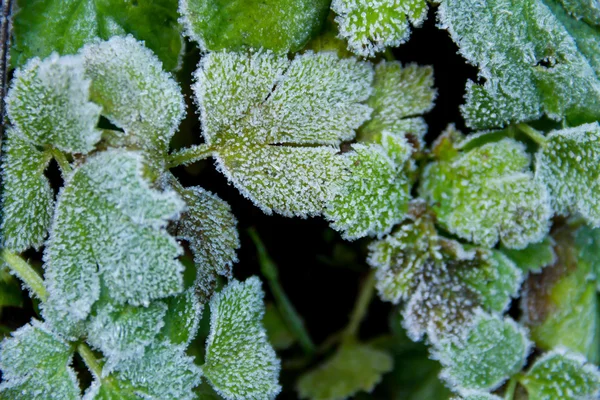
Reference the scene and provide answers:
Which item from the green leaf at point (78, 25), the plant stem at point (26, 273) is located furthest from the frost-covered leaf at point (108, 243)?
the green leaf at point (78, 25)

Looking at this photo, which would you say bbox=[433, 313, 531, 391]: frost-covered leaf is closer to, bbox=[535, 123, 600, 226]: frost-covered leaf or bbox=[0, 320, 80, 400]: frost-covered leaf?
bbox=[535, 123, 600, 226]: frost-covered leaf

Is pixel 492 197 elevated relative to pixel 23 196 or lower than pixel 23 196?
lower

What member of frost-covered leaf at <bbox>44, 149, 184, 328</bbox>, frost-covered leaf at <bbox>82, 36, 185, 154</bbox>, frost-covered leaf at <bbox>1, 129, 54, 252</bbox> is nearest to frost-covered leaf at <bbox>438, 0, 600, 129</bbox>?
frost-covered leaf at <bbox>82, 36, 185, 154</bbox>

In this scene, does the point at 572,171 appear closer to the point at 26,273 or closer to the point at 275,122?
the point at 275,122

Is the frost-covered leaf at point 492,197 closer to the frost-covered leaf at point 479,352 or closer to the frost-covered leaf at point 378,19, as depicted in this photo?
the frost-covered leaf at point 479,352

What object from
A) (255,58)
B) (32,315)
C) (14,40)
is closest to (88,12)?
(14,40)

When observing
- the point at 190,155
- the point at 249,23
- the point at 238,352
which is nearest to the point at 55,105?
the point at 190,155

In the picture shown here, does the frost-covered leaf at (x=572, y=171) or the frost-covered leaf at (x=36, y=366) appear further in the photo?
the frost-covered leaf at (x=572, y=171)

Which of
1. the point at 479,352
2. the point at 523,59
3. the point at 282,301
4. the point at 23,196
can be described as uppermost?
the point at 523,59
